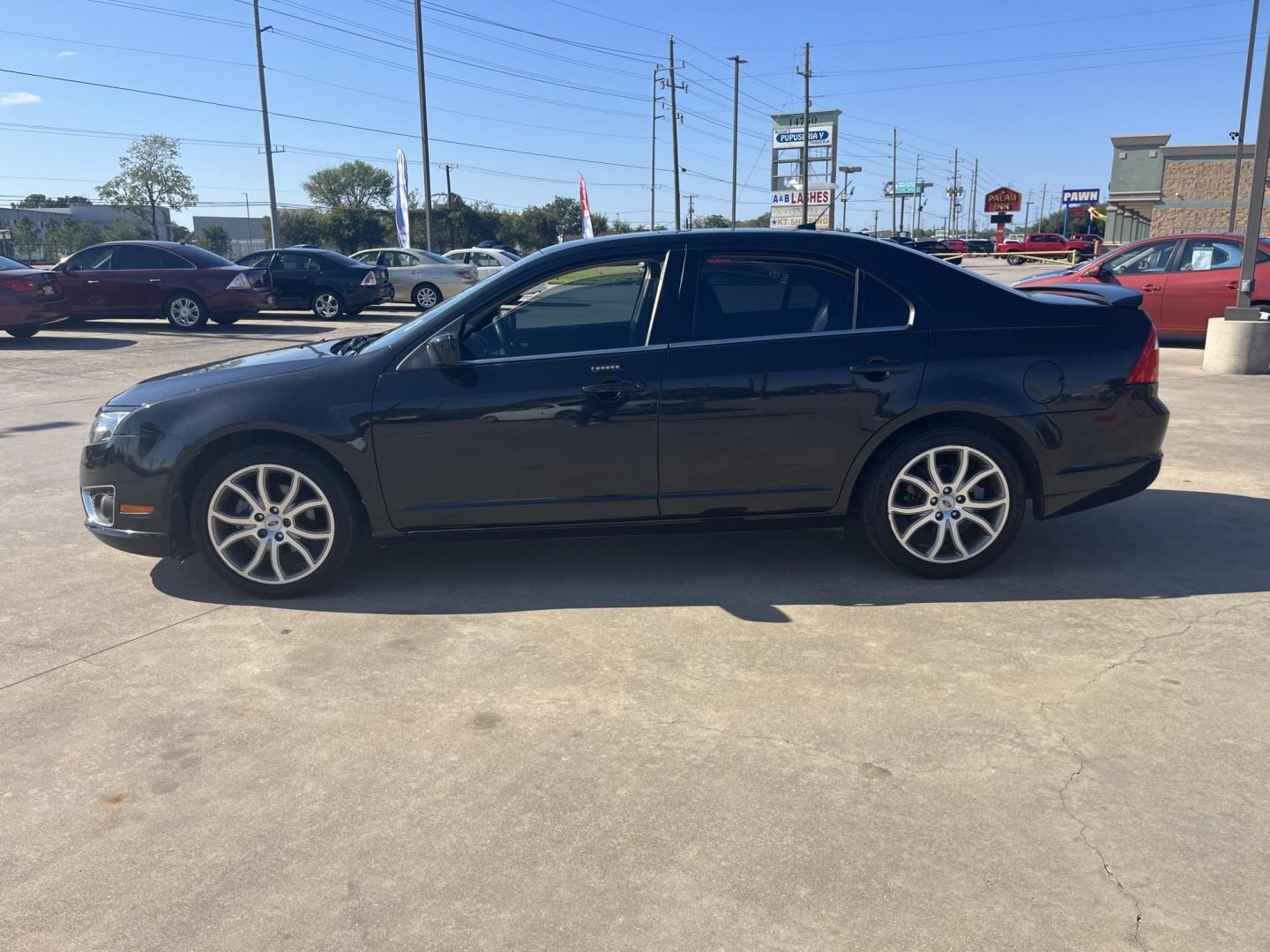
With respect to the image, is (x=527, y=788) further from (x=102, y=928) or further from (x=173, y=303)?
(x=173, y=303)

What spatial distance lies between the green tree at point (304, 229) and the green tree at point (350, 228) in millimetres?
807

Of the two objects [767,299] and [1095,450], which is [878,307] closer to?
[767,299]

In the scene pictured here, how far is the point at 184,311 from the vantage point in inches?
691

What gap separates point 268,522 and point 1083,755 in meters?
3.52

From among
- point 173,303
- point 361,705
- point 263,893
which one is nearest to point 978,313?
point 361,705

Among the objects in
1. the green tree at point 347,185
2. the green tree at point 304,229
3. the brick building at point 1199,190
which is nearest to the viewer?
the brick building at point 1199,190

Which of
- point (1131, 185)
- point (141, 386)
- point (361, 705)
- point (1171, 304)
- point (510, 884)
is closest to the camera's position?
point (510, 884)

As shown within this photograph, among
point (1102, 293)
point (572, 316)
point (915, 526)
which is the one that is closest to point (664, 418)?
point (572, 316)

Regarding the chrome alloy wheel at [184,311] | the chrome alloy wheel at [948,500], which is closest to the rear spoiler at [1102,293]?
the chrome alloy wheel at [948,500]

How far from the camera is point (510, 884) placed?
255cm

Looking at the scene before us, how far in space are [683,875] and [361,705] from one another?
1509mm

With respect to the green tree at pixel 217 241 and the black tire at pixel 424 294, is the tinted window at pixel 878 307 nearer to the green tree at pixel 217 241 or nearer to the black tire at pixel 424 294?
the black tire at pixel 424 294

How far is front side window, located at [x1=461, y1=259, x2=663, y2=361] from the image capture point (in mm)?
4535

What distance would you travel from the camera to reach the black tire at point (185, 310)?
17.4 metres
